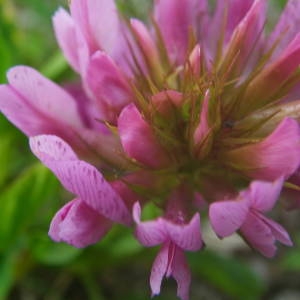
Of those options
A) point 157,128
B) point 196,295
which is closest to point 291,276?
point 196,295

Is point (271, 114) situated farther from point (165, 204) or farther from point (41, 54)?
point (41, 54)

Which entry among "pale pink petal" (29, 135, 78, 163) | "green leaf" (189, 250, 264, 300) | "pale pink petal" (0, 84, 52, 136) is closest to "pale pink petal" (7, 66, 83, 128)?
"pale pink petal" (0, 84, 52, 136)

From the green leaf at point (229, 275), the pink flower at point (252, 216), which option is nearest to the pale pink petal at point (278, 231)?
the pink flower at point (252, 216)

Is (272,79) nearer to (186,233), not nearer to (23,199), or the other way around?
(186,233)

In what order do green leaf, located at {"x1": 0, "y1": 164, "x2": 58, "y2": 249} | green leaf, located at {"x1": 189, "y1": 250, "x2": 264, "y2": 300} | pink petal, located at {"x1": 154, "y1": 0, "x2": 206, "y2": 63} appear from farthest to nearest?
green leaf, located at {"x1": 189, "y1": 250, "x2": 264, "y2": 300}
green leaf, located at {"x1": 0, "y1": 164, "x2": 58, "y2": 249}
pink petal, located at {"x1": 154, "y1": 0, "x2": 206, "y2": 63}

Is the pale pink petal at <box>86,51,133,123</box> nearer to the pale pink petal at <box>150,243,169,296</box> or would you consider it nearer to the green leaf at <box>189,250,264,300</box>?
the pale pink petal at <box>150,243,169,296</box>

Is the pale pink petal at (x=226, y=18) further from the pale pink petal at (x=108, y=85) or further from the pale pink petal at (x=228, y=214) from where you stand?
the pale pink petal at (x=228, y=214)
